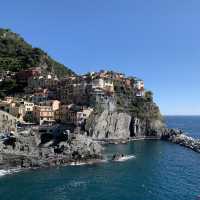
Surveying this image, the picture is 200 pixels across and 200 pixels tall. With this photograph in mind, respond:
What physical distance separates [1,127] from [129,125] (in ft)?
138

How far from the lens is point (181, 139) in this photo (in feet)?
313

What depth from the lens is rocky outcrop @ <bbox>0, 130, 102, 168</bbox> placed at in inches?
2276

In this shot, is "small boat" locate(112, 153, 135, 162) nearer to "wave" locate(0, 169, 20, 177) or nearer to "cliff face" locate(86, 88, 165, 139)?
"cliff face" locate(86, 88, 165, 139)

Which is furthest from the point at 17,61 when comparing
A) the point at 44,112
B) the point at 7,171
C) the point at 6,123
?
the point at 7,171

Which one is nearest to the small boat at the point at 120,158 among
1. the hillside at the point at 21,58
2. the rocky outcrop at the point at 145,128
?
the rocky outcrop at the point at 145,128

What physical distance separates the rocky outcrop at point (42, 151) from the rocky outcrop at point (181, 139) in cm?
3096

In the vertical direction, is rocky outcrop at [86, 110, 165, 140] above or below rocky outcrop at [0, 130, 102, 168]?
above

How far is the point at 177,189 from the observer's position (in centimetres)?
4700

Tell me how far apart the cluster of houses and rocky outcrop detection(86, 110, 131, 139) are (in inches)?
119

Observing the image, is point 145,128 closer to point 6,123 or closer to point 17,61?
point 6,123

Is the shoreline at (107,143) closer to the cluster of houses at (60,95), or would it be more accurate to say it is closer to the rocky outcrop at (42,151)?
the rocky outcrop at (42,151)

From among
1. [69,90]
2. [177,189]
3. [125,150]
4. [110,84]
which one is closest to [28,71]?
[69,90]

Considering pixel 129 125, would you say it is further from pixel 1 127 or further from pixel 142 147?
pixel 1 127

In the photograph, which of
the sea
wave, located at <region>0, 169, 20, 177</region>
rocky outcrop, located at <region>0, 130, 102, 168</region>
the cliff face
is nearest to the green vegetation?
the cliff face
